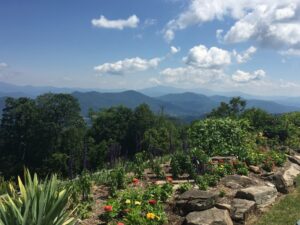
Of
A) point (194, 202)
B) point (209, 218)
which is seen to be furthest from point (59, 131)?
point (209, 218)

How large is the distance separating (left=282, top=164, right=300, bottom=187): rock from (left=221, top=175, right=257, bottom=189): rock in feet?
4.42

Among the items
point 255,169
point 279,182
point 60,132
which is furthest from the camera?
point 60,132

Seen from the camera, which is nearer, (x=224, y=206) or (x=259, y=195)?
(x=224, y=206)

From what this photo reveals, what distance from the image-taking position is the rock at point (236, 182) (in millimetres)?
10691

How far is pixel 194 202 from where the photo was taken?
8516mm

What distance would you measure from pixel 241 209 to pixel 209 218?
1.28m

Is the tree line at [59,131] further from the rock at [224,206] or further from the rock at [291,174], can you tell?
the rock at [224,206]

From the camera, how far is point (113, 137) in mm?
62031

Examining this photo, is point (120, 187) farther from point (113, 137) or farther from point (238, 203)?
point (113, 137)

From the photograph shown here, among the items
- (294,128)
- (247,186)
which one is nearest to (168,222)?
(247,186)

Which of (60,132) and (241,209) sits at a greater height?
(241,209)

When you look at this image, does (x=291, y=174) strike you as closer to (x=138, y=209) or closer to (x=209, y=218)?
(x=209, y=218)

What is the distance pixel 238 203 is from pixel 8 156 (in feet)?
173

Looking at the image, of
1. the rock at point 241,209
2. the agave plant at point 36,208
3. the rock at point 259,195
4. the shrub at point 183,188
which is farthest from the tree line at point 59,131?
the agave plant at point 36,208
